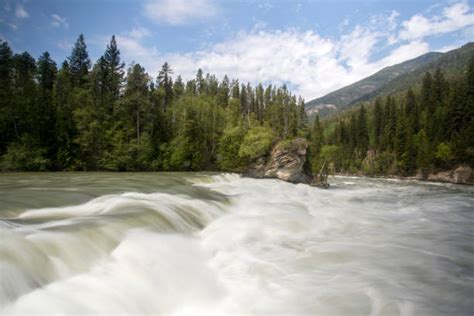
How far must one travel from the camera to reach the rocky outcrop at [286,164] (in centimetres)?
2986

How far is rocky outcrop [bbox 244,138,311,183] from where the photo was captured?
1176 inches

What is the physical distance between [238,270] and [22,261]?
3.58m

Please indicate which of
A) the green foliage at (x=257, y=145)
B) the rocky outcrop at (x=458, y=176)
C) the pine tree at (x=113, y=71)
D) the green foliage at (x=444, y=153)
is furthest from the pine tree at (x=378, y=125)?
the pine tree at (x=113, y=71)

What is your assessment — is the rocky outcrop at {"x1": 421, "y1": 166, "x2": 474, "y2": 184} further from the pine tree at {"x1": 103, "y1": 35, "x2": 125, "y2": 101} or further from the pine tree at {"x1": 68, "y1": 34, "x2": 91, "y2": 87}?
the pine tree at {"x1": 68, "y1": 34, "x2": 91, "y2": 87}

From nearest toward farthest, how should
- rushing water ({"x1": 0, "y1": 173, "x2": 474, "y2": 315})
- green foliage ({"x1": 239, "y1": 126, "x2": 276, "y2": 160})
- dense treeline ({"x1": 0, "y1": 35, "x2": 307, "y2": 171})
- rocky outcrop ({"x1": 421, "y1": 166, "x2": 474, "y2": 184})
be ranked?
rushing water ({"x1": 0, "y1": 173, "x2": 474, "y2": 315}) < dense treeline ({"x1": 0, "y1": 35, "x2": 307, "y2": 171}) < green foliage ({"x1": 239, "y1": 126, "x2": 276, "y2": 160}) < rocky outcrop ({"x1": 421, "y1": 166, "x2": 474, "y2": 184})

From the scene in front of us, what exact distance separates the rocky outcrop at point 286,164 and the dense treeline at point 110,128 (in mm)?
2236

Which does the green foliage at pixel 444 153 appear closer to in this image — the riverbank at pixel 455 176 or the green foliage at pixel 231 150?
the riverbank at pixel 455 176

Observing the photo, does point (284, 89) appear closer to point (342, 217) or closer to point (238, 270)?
point (342, 217)

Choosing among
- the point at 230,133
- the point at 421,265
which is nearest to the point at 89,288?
the point at 421,265

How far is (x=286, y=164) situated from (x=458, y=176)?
128ft

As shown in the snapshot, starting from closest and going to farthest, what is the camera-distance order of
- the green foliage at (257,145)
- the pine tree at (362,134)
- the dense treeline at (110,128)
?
the dense treeline at (110,128) → the green foliage at (257,145) → the pine tree at (362,134)

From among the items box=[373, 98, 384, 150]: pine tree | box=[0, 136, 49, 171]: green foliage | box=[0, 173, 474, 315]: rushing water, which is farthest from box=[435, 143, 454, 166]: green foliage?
box=[0, 136, 49, 171]: green foliage

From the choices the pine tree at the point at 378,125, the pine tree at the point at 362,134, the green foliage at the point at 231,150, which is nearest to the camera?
the green foliage at the point at 231,150

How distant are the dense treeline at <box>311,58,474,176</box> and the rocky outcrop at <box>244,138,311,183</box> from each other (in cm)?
339
